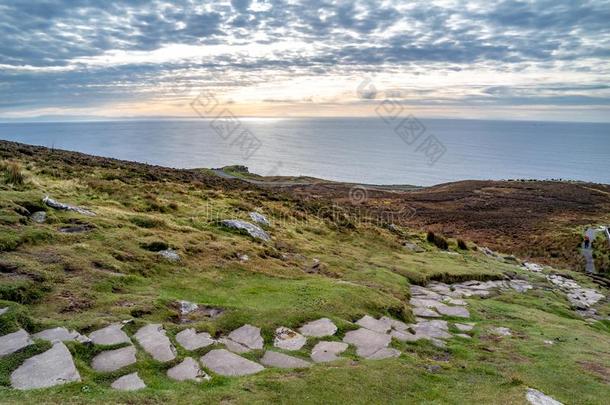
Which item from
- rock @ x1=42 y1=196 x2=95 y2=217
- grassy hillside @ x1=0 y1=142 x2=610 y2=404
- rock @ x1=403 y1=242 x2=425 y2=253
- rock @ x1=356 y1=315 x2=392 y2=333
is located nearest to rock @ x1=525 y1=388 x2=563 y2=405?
grassy hillside @ x1=0 y1=142 x2=610 y2=404

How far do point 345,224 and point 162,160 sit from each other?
170m

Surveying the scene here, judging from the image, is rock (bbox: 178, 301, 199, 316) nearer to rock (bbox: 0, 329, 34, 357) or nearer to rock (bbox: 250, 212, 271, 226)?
rock (bbox: 0, 329, 34, 357)

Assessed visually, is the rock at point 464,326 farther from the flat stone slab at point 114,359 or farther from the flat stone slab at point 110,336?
the flat stone slab at point 110,336

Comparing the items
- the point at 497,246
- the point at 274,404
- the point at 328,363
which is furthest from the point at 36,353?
the point at 497,246

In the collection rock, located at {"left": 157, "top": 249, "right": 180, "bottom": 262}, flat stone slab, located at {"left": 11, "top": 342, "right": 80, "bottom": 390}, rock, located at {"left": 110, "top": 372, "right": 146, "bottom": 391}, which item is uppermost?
rock, located at {"left": 157, "top": 249, "right": 180, "bottom": 262}

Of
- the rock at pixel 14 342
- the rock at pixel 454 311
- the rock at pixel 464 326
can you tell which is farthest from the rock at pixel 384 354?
the rock at pixel 14 342

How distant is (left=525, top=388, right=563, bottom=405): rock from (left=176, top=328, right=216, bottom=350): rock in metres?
7.62

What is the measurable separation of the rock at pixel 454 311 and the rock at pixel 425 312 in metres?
0.51

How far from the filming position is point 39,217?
1692 cm

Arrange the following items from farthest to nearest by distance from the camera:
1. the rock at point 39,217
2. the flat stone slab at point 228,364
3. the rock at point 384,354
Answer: the rock at point 39,217 → the rock at point 384,354 → the flat stone slab at point 228,364

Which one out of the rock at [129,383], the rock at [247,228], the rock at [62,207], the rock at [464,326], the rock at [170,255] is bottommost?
the rock at [464,326]

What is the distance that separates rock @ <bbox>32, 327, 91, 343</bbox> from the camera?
917 centimetres

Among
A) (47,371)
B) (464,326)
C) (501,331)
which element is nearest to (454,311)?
(464,326)

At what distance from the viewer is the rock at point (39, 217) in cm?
1653
